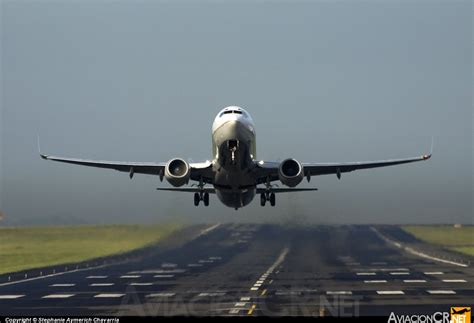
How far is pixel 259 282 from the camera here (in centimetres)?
8131

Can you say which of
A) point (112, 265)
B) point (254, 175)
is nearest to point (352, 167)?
point (254, 175)

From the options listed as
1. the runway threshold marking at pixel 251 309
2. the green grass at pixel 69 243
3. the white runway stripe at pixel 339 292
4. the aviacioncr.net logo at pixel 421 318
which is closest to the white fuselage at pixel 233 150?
the runway threshold marking at pixel 251 309

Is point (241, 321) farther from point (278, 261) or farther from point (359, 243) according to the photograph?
point (359, 243)

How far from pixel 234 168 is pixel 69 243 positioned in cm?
6444

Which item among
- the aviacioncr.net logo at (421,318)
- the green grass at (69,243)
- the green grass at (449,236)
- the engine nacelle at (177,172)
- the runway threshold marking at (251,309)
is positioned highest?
the green grass at (449,236)

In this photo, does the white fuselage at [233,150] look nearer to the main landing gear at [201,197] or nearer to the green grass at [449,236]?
the main landing gear at [201,197]

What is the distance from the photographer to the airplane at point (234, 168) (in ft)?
189

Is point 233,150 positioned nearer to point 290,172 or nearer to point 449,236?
point 290,172

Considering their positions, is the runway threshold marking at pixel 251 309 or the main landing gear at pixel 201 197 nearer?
the runway threshold marking at pixel 251 309

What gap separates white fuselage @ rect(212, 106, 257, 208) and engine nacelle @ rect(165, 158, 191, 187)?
247 cm

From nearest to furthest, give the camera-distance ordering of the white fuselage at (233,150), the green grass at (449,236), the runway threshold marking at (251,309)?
the white fuselage at (233,150)
the runway threshold marking at (251,309)
the green grass at (449,236)

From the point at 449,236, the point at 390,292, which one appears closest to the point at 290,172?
the point at 390,292

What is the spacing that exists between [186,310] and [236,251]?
194 ft

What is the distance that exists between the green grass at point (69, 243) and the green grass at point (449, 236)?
4375 cm
